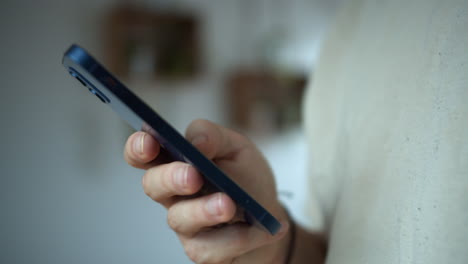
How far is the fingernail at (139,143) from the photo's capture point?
0.84ft

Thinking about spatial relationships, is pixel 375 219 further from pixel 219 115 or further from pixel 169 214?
pixel 219 115

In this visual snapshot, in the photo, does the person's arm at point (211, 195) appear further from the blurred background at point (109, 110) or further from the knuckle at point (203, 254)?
the blurred background at point (109, 110)

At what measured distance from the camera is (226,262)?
319mm

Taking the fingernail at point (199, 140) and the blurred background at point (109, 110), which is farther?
the blurred background at point (109, 110)

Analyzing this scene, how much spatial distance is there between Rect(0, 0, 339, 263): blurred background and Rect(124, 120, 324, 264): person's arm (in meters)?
0.90

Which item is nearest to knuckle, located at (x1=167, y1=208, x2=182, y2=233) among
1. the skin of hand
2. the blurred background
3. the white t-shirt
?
the skin of hand

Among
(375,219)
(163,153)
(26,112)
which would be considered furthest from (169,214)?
(26,112)

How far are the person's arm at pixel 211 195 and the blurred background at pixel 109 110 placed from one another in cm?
90

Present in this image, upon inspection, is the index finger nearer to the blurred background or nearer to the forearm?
the forearm

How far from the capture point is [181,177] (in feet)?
0.81

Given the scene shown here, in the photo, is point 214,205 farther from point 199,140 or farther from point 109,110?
point 109,110

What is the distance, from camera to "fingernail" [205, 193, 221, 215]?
0.24 meters

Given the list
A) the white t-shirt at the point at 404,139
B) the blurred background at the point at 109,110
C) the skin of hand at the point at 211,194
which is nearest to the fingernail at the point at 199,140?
the skin of hand at the point at 211,194

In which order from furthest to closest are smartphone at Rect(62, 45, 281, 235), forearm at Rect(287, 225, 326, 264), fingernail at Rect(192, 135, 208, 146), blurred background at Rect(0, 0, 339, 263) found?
blurred background at Rect(0, 0, 339, 263) → forearm at Rect(287, 225, 326, 264) → fingernail at Rect(192, 135, 208, 146) → smartphone at Rect(62, 45, 281, 235)
